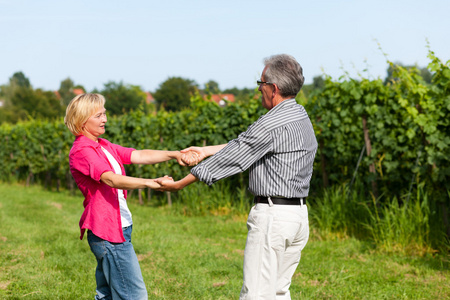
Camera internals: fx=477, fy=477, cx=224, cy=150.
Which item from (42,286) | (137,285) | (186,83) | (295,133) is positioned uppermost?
(186,83)

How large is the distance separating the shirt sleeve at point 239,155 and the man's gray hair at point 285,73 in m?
0.30

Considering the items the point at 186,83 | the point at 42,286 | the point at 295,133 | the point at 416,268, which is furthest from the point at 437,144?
the point at 186,83

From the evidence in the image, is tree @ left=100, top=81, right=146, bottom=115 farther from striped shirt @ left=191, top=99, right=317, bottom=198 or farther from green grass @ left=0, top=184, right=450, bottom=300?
striped shirt @ left=191, top=99, right=317, bottom=198

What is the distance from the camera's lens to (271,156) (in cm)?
283

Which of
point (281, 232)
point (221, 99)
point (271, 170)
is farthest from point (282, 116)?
point (221, 99)

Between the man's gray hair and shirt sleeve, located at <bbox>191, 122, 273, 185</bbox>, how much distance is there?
30 centimetres

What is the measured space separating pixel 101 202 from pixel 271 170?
3.64 feet

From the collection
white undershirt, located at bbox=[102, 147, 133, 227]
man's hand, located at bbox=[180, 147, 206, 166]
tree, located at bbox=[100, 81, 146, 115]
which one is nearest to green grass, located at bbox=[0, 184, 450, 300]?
man's hand, located at bbox=[180, 147, 206, 166]

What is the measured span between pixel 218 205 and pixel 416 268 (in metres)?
4.64

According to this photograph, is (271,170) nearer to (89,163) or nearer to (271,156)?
(271,156)

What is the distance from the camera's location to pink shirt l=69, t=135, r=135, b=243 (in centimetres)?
298

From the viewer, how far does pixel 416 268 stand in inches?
221

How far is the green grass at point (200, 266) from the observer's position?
485cm

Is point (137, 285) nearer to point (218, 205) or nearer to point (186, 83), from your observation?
point (218, 205)
